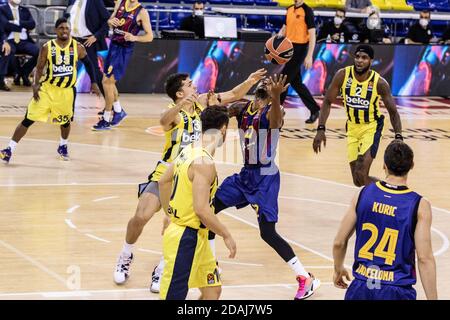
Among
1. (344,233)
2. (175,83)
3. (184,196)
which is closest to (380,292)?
(344,233)

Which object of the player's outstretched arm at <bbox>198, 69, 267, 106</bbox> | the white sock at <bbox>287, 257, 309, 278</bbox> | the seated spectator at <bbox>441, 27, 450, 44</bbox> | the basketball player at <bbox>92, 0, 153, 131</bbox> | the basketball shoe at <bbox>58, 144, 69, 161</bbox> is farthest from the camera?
the seated spectator at <bbox>441, 27, 450, 44</bbox>

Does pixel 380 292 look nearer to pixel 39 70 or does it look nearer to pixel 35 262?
pixel 35 262

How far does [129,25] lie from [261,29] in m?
7.43

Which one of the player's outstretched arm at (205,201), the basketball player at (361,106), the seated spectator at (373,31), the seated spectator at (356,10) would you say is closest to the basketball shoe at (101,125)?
the basketball player at (361,106)

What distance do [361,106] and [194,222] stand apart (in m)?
4.81

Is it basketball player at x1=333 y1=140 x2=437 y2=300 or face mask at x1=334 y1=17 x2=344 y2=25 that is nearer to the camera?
basketball player at x1=333 y1=140 x2=437 y2=300

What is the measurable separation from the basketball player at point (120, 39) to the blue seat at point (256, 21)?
777cm

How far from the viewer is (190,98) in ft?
29.1

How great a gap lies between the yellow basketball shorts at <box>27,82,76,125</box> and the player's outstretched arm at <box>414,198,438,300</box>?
8.88 meters

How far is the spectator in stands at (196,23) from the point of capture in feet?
73.7

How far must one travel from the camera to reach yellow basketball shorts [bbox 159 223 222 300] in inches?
287

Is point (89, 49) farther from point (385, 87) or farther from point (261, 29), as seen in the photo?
point (385, 87)

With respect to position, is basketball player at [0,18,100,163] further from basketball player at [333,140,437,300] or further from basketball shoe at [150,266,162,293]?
basketball player at [333,140,437,300]

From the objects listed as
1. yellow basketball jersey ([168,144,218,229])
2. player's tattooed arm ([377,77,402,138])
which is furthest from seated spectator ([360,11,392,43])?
yellow basketball jersey ([168,144,218,229])
